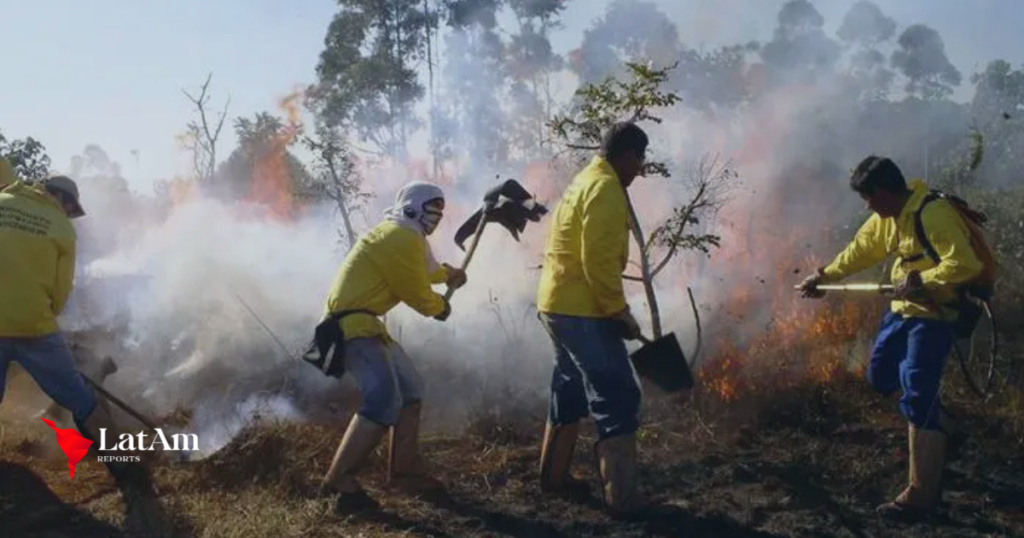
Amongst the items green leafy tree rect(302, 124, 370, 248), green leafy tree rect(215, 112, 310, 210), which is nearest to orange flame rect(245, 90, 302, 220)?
green leafy tree rect(215, 112, 310, 210)

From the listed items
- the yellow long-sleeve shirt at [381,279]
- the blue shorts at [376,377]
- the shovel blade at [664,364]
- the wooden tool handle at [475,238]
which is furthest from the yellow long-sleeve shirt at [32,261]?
the shovel blade at [664,364]

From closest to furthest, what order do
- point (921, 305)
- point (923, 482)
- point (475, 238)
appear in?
point (923, 482) < point (921, 305) < point (475, 238)

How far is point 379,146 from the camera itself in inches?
995

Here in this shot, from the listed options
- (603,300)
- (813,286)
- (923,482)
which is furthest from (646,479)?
(813,286)

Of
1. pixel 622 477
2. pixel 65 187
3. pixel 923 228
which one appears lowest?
pixel 622 477

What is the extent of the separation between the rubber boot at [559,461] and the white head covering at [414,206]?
58.1 inches

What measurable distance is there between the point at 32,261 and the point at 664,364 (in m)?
3.69

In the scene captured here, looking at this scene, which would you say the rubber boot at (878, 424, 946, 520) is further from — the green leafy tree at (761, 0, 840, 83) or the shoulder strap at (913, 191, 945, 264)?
the green leafy tree at (761, 0, 840, 83)

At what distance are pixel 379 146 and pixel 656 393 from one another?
19954 mm

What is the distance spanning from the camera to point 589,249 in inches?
173

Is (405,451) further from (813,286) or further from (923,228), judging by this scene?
(923,228)

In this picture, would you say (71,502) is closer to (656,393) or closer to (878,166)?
(656,393)

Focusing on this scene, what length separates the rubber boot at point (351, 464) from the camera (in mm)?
4715

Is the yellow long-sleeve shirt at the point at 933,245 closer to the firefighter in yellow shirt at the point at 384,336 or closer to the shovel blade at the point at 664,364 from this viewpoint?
the shovel blade at the point at 664,364
